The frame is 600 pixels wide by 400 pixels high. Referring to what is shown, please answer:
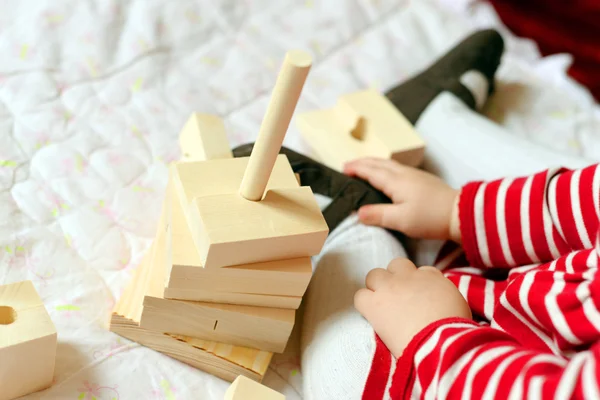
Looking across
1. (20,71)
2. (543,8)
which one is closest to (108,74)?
(20,71)

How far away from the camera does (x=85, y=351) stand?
59 centimetres

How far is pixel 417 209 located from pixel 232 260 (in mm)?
275

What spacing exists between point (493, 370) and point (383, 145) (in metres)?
0.38

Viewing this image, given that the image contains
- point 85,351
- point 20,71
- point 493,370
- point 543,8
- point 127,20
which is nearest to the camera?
point 493,370

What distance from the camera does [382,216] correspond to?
720mm

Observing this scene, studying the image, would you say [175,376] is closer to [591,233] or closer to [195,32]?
[591,233]

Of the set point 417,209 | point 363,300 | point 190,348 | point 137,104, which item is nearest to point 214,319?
point 190,348

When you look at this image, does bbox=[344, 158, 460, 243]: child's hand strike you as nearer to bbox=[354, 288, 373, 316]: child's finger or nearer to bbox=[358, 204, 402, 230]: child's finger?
bbox=[358, 204, 402, 230]: child's finger

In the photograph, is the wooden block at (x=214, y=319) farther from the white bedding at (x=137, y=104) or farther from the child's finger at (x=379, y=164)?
the child's finger at (x=379, y=164)

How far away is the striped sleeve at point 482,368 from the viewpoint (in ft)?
1.48

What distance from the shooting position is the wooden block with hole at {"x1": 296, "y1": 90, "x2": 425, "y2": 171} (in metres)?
0.82

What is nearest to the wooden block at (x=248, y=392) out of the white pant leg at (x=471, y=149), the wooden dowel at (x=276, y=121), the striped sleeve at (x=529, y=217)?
the wooden dowel at (x=276, y=121)

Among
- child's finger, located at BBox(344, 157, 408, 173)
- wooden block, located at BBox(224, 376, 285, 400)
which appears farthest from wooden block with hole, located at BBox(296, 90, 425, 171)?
wooden block, located at BBox(224, 376, 285, 400)

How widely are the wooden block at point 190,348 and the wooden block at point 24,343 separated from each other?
8 cm
